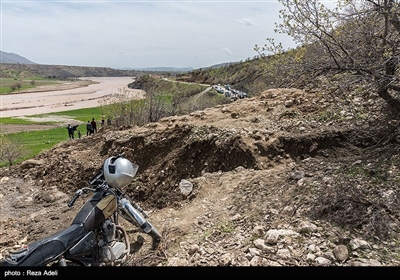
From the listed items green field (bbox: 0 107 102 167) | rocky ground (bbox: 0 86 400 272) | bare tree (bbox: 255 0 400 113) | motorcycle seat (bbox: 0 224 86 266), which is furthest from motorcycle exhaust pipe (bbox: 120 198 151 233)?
green field (bbox: 0 107 102 167)

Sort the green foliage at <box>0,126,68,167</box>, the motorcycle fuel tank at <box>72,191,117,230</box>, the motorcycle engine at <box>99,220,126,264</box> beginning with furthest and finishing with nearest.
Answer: the green foliage at <box>0,126,68,167</box> < the motorcycle engine at <box>99,220,126,264</box> < the motorcycle fuel tank at <box>72,191,117,230</box>

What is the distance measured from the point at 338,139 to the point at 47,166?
29.5ft

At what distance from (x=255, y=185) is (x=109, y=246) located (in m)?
2.59

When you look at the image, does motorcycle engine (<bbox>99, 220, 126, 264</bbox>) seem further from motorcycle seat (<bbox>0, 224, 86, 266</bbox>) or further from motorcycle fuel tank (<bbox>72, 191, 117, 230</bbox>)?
motorcycle seat (<bbox>0, 224, 86, 266</bbox>)

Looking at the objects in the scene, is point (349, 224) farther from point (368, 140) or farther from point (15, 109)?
point (15, 109)

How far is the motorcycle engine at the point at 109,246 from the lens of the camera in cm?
381

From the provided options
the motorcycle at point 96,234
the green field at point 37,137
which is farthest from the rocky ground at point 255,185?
the green field at point 37,137

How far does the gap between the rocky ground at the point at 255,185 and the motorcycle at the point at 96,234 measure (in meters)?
0.40

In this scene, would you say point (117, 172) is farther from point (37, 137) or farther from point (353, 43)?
point (37, 137)

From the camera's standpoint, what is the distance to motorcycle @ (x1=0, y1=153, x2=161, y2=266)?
3201mm

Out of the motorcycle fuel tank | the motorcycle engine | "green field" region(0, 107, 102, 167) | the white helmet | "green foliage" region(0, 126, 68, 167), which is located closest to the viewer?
the motorcycle fuel tank

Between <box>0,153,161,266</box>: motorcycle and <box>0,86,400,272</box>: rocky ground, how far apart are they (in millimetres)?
397

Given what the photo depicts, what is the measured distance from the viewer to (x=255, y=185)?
545 cm
